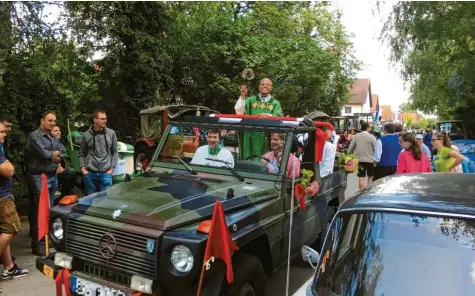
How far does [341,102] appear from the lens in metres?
28.5

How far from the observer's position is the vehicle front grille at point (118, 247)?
2.91 meters

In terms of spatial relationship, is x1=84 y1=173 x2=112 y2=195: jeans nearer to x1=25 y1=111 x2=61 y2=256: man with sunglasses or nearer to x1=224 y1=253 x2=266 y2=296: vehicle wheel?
x1=25 y1=111 x2=61 y2=256: man with sunglasses

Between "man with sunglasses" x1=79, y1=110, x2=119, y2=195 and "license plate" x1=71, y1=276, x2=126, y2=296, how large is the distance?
280 cm

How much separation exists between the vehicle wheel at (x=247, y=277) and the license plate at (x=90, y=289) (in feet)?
2.67

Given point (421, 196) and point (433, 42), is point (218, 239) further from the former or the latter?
point (433, 42)

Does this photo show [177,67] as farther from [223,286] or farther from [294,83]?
[223,286]

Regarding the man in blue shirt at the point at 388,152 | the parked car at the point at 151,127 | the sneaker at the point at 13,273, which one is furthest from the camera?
the parked car at the point at 151,127

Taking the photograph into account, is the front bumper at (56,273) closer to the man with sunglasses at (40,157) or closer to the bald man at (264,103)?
the man with sunglasses at (40,157)

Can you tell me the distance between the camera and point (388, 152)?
8.65m

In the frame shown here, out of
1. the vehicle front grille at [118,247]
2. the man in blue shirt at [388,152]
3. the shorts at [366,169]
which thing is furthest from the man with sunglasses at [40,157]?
the man in blue shirt at [388,152]

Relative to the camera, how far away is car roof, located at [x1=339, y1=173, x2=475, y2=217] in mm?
2150

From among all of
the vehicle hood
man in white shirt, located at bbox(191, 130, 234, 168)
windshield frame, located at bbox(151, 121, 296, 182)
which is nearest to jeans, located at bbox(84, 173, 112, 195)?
windshield frame, located at bbox(151, 121, 296, 182)

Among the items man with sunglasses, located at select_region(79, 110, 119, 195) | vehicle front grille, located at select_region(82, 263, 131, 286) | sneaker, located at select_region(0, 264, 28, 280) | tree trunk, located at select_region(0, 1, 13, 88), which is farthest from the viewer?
tree trunk, located at select_region(0, 1, 13, 88)

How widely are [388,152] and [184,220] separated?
6.66 m
